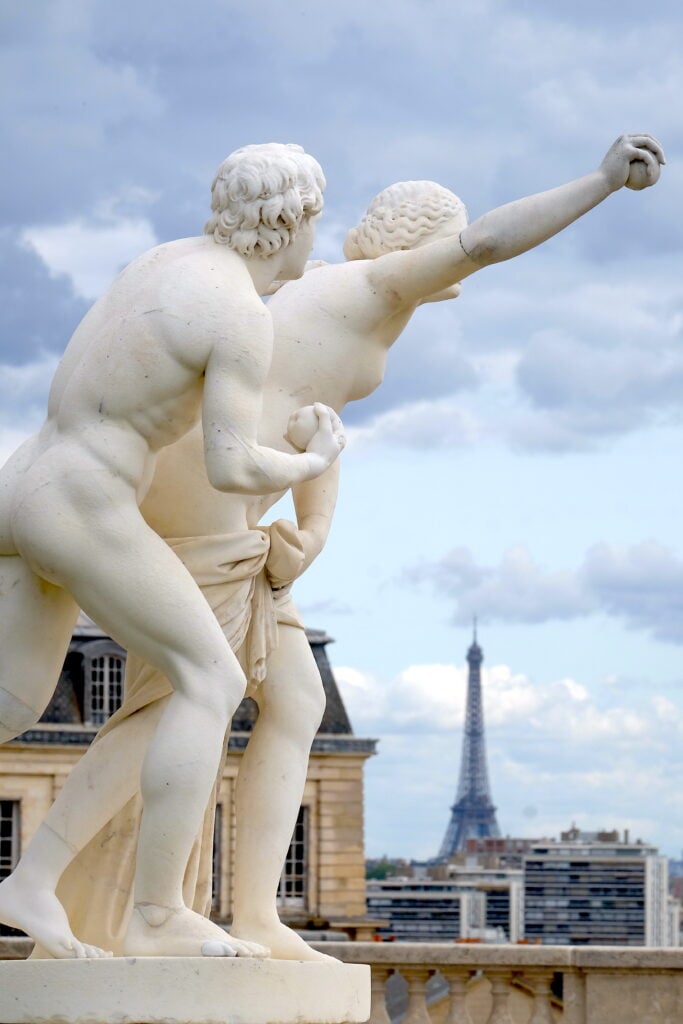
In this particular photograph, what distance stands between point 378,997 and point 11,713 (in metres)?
3.10

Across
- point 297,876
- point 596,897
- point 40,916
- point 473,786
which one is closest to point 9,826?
point 297,876

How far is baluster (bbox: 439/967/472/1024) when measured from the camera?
33.9ft

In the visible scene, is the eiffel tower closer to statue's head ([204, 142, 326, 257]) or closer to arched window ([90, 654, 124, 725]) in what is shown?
arched window ([90, 654, 124, 725])

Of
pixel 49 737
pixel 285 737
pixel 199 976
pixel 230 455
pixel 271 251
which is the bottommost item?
pixel 199 976

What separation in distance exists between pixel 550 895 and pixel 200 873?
9284 centimetres

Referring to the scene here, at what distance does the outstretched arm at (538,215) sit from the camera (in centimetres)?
825

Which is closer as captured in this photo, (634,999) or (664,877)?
(634,999)

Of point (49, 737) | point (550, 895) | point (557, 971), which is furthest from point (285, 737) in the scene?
point (550, 895)

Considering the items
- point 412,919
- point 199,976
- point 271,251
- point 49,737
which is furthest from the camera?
point 412,919

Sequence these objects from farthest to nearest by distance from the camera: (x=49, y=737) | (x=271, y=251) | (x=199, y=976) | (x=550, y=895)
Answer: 1. (x=550, y=895)
2. (x=49, y=737)
3. (x=271, y=251)
4. (x=199, y=976)

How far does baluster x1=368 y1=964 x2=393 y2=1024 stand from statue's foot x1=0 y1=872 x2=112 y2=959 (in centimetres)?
257

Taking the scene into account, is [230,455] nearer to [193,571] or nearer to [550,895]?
[193,571]

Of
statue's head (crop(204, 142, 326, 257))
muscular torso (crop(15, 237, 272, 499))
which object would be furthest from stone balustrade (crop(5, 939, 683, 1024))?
statue's head (crop(204, 142, 326, 257))

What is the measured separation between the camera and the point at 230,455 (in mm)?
7773
